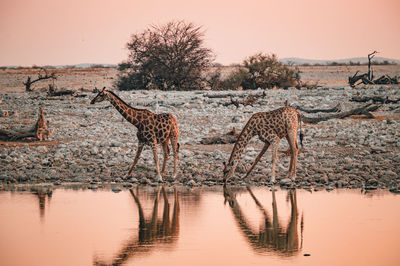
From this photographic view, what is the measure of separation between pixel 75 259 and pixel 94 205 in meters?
3.50

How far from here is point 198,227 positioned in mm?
9461

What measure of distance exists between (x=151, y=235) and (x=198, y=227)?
0.90 metres

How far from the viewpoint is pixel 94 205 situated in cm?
1112

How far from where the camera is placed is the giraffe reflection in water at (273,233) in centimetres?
820

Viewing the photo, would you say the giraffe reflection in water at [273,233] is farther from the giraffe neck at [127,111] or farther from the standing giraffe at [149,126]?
the giraffe neck at [127,111]

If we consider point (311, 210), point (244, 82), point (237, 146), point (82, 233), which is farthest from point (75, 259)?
point (244, 82)

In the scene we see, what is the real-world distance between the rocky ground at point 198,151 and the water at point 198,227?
106cm

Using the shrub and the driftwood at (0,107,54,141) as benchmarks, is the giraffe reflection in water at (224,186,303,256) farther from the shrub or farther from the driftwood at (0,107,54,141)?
the shrub

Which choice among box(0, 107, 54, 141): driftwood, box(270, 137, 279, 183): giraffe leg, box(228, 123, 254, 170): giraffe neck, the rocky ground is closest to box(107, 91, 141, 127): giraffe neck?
the rocky ground

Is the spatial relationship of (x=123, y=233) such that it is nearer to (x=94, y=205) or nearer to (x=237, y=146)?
(x=94, y=205)

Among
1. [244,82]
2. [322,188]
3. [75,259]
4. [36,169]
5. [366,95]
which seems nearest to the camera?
A: [75,259]

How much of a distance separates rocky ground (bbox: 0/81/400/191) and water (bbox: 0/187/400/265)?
3.49 feet

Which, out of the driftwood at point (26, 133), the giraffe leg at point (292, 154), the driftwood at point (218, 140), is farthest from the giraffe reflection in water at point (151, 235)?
the driftwood at point (26, 133)

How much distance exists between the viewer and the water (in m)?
7.78
